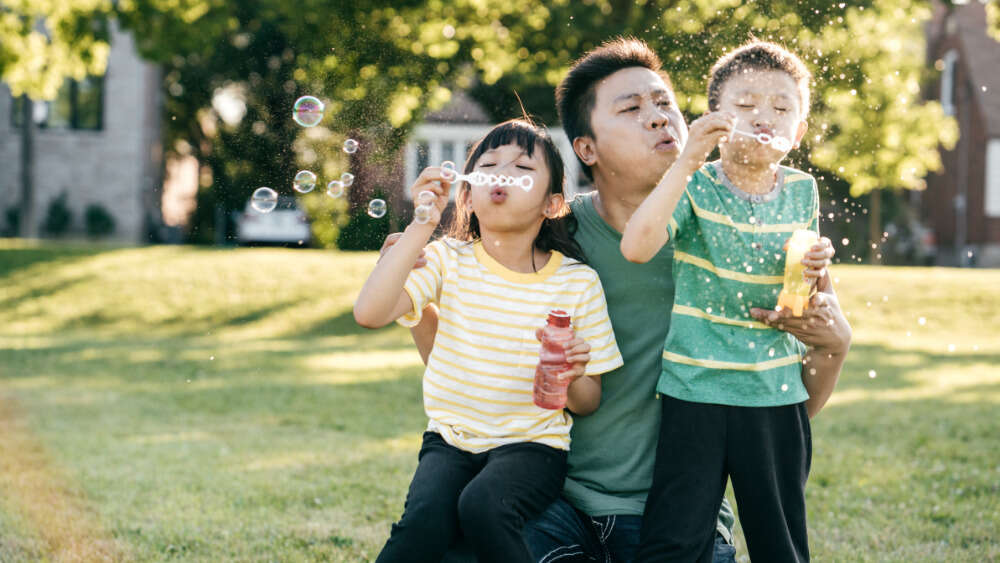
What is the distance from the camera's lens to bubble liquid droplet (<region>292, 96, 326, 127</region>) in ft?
10.2

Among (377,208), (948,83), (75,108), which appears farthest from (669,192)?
(948,83)

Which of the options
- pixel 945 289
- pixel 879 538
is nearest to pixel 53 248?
pixel 945 289

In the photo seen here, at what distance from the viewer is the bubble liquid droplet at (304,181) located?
9.76 ft

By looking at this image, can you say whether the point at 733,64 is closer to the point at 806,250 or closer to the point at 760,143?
the point at 760,143

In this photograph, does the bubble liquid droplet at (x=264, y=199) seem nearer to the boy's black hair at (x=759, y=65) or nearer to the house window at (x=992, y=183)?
the boy's black hair at (x=759, y=65)

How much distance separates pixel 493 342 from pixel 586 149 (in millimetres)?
724

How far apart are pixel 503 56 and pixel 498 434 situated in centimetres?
1096

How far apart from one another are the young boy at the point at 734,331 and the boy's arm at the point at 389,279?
1.68ft

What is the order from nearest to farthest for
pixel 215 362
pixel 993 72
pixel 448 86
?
pixel 215 362 → pixel 448 86 → pixel 993 72

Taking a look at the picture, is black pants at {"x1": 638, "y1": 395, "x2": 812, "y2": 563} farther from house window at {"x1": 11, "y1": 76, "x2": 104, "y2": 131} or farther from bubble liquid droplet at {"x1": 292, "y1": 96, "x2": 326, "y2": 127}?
house window at {"x1": 11, "y1": 76, "x2": 104, "y2": 131}

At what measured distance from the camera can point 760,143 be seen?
2391 mm

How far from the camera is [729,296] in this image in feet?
7.93

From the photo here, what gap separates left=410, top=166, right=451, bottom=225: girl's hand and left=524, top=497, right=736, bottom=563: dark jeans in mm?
798

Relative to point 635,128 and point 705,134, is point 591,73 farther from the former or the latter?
point 705,134
